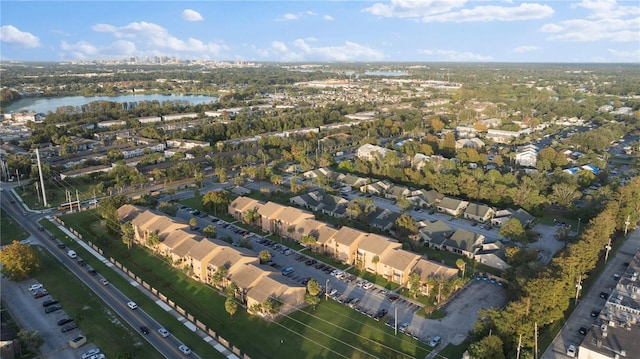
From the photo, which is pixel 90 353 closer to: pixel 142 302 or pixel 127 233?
pixel 142 302

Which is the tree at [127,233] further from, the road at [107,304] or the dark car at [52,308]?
the dark car at [52,308]

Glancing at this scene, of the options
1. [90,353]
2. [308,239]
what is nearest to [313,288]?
[308,239]

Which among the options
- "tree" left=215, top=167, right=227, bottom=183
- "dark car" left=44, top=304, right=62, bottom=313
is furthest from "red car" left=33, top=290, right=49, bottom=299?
"tree" left=215, top=167, right=227, bottom=183

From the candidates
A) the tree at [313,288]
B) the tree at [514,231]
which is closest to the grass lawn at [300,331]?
the tree at [313,288]

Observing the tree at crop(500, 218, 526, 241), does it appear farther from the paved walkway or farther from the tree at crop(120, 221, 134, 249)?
the tree at crop(120, 221, 134, 249)

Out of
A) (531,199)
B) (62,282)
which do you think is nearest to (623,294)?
(531,199)
